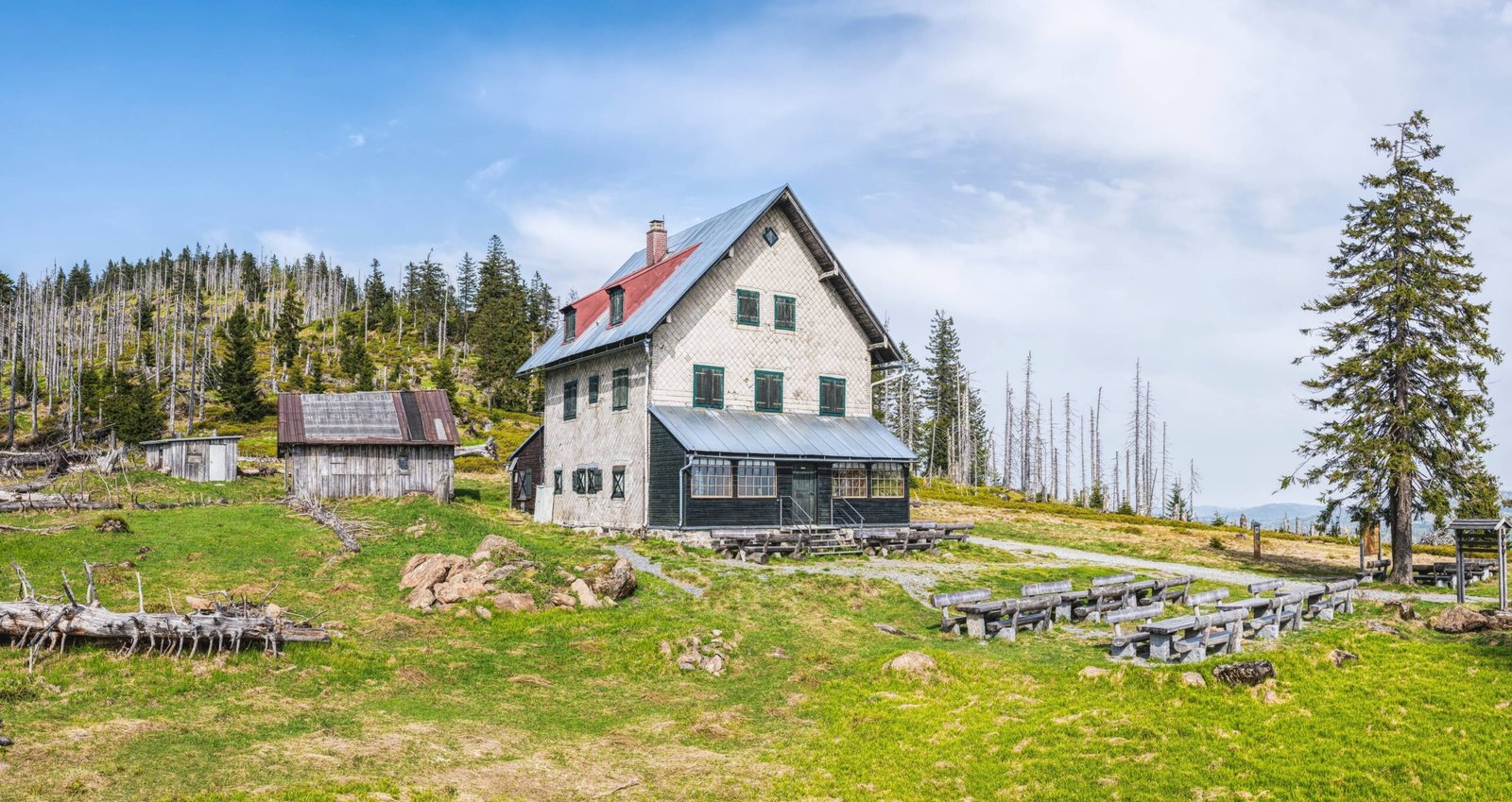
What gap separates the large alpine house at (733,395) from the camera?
34.8 m

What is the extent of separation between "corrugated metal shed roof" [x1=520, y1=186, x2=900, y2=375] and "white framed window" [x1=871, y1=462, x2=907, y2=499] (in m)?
5.64

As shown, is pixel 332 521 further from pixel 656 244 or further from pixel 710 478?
pixel 656 244

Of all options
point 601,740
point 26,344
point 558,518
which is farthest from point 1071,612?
point 26,344

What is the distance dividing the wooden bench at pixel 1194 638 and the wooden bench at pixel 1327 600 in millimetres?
4325

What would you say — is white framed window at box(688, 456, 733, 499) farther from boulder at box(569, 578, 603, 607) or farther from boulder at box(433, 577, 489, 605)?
boulder at box(433, 577, 489, 605)

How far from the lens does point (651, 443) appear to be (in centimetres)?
3519

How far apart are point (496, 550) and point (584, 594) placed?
4.03 m

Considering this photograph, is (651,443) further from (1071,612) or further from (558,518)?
(1071,612)

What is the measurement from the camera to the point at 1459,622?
1838 centimetres

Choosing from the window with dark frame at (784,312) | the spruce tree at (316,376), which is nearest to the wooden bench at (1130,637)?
the window with dark frame at (784,312)

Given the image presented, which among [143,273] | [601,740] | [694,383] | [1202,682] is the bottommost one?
[601,740]

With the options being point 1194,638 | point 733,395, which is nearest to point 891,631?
point 1194,638

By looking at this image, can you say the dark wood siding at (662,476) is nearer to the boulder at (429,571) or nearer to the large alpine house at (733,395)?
the large alpine house at (733,395)

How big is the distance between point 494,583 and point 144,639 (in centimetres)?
789
